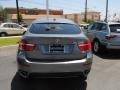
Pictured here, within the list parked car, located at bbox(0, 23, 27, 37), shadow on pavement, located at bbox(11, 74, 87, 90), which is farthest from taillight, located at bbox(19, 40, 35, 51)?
parked car, located at bbox(0, 23, 27, 37)

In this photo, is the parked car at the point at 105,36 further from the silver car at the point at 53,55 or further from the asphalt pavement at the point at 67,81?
the silver car at the point at 53,55

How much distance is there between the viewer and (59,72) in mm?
5824

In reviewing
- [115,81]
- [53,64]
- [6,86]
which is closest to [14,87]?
[6,86]

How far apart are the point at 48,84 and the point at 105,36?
5.06 m

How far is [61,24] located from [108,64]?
3.22m

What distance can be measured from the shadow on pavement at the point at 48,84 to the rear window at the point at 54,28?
4.36 ft

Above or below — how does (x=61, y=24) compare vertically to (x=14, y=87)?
above

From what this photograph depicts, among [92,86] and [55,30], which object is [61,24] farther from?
[92,86]

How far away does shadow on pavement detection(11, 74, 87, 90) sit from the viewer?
6.34 m

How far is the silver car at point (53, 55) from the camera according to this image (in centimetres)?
579

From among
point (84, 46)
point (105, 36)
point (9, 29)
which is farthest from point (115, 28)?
point (9, 29)

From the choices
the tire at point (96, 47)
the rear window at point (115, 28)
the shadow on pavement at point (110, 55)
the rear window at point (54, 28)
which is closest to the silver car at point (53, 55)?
the rear window at point (54, 28)

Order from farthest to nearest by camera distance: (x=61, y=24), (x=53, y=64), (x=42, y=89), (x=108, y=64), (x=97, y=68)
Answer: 1. (x=108, y=64)
2. (x=97, y=68)
3. (x=61, y=24)
4. (x=42, y=89)
5. (x=53, y=64)

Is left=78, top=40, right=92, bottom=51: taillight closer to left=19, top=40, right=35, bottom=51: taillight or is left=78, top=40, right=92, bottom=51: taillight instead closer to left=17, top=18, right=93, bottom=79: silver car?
left=17, top=18, right=93, bottom=79: silver car
